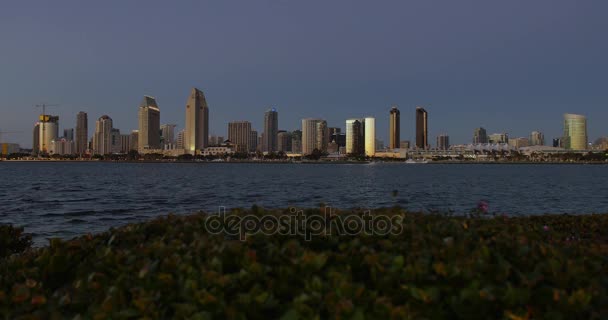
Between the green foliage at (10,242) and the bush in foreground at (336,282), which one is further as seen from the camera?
the green foliage at (10,242)

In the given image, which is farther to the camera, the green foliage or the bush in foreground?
the green foliage

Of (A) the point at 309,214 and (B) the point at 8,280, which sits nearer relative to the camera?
(B) the point at 8,280

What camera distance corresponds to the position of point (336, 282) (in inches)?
139

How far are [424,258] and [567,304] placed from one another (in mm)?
1123

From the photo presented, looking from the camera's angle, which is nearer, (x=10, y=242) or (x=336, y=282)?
(x=336, y=282)

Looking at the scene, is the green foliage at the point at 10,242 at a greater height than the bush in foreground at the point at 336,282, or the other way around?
the bush in foreground at the point at 336,282

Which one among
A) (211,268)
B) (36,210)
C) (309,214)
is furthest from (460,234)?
(36,210)

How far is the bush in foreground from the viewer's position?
3.36 metres

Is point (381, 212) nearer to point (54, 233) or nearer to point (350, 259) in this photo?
point (350, 259)

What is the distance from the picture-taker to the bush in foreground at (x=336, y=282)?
3.36 m

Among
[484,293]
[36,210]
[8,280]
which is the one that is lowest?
[36,210]

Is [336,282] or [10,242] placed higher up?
[336,282]

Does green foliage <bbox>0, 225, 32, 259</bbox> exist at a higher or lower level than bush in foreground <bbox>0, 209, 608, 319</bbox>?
lower

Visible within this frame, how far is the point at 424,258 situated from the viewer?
13.0ft
